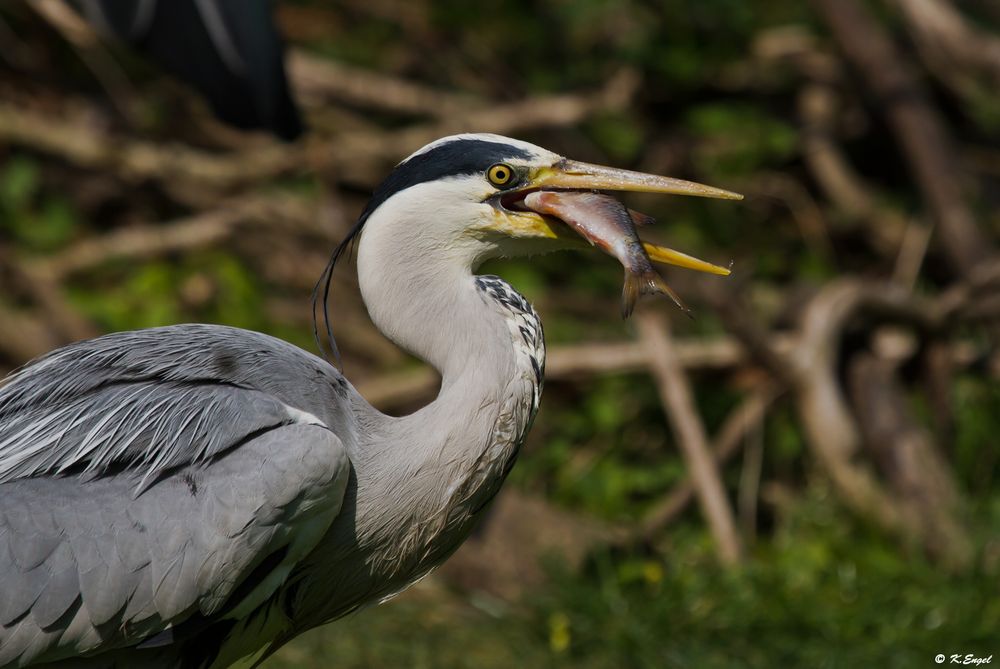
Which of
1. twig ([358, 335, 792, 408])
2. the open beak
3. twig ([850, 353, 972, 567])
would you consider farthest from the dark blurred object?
twig ([850, 353, 972, 567])

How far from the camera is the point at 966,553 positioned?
4.77m

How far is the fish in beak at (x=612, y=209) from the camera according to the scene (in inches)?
104

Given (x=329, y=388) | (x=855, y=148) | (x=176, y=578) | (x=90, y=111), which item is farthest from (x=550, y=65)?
(x=176, y=578)

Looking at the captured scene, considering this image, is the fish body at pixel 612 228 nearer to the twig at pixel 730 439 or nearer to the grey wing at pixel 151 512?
the grey wing at pixel 151 512

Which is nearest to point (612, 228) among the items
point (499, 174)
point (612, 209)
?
point (612, 209)

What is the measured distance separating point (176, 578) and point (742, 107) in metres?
5.40

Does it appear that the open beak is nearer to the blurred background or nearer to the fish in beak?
the fish in beak

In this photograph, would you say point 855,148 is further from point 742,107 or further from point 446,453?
point 446,453

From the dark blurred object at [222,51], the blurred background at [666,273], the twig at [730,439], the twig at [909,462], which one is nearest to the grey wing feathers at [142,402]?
the blurred background at [666,273]

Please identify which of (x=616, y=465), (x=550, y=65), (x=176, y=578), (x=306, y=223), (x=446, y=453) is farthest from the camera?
(x=550, y=65)

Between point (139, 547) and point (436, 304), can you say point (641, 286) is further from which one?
point (139, 547)

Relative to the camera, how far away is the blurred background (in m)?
4.59

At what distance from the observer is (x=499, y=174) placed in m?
2.79

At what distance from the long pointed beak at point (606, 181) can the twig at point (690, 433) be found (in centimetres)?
250
